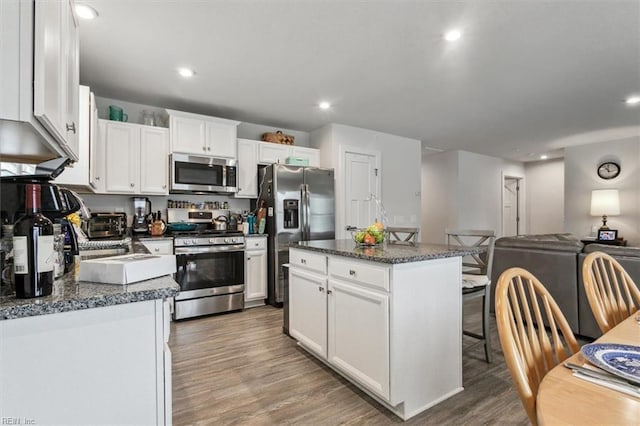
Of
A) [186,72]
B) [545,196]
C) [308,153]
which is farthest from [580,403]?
[545,196]

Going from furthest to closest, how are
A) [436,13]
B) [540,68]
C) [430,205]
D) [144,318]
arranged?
[430,205] → [540,68] → [436,13] → [144,318]

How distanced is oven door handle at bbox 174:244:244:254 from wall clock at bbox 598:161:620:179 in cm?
653

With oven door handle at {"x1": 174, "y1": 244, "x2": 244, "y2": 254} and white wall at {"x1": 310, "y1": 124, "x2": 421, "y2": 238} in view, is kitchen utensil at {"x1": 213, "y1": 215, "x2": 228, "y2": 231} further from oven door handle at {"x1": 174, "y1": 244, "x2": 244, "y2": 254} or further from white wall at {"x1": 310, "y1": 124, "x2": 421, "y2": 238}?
white wall at {"x1": 310, "y1": 124, "x2": 421, "y2": 238}

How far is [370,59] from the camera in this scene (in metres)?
2.78

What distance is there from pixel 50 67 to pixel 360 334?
6.27 feet

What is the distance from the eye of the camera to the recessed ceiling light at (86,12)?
2.04m

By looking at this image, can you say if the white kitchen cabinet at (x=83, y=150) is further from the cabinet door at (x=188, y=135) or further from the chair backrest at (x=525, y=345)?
the chair backrest at (x=525, y=345)

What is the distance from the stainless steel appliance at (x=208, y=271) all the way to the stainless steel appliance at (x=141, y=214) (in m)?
0.25

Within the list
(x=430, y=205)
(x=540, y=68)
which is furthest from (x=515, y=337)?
(x=430, y=205)

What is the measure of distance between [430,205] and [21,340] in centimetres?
717

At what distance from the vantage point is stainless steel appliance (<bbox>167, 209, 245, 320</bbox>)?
137 inches

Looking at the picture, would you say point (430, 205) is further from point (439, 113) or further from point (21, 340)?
point (21, 340)

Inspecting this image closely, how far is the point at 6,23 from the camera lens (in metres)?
0.87

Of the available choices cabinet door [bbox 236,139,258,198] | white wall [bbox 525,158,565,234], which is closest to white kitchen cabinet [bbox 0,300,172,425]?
cabinet door [bbox 236,139,258,198]
